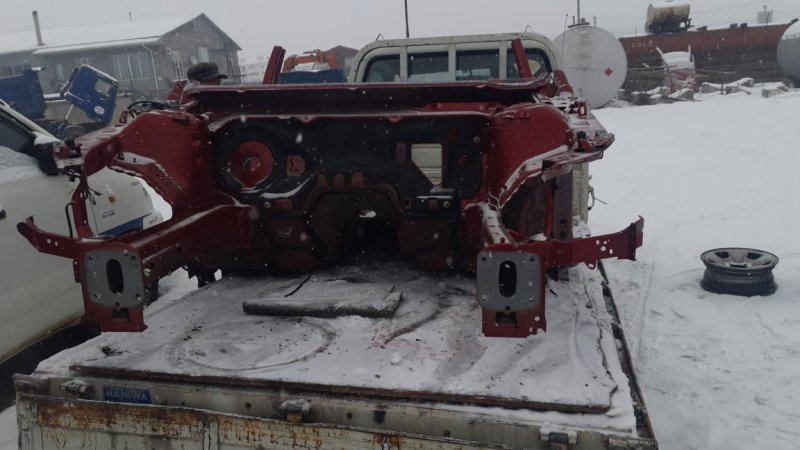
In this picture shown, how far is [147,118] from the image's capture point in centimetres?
322

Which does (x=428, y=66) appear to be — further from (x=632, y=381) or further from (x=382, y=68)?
(x=632, y=381)

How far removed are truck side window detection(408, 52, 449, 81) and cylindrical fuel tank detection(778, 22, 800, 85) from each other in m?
23.8

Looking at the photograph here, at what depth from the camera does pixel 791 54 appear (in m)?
24.4

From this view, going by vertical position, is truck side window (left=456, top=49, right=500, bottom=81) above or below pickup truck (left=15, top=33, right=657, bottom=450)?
above

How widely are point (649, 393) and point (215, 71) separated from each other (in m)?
3.58

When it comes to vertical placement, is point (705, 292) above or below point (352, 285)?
below

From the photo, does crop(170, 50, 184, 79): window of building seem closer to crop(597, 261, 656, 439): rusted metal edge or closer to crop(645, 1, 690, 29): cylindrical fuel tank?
crop(645, 1, 690, 29): cylindrical fuel tank

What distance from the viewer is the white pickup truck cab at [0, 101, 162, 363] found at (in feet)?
11.7

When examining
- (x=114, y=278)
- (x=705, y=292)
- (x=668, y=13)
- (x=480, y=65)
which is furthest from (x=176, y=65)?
(x=114, y=278)

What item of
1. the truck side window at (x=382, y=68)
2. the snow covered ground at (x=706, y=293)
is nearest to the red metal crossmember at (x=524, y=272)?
the snow covered ground at (x=706, y=293)

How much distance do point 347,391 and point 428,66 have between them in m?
4.15

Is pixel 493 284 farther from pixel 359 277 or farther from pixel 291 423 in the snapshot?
pixel 359 277

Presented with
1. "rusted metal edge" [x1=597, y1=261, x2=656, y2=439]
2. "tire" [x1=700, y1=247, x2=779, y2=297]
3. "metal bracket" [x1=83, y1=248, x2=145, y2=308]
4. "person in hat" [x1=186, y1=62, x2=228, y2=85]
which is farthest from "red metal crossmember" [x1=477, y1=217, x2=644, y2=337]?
"tire" [x1=700, y1=247, x2=779, y2=297]

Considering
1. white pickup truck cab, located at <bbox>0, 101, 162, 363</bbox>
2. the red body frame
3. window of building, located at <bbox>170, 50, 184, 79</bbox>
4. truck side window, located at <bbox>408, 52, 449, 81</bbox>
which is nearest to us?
the red body frame
